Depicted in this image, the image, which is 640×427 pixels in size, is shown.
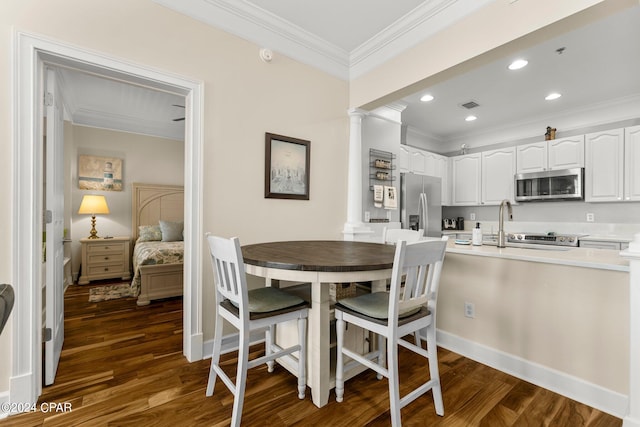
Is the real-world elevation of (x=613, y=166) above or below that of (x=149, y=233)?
above

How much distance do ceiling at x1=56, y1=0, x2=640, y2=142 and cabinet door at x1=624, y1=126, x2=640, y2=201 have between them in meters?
0.51

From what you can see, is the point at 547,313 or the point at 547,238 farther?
the point at 547,238

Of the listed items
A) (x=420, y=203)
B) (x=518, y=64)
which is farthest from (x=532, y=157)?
(x=518, y=64)

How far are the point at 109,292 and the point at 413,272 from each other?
161 inches

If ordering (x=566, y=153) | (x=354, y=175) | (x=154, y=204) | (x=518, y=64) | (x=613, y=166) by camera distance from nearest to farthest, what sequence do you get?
(x=518, y=64), (x=354, y=175), (x=613, y=166), (x=566, y=153), (x=154, y=204)

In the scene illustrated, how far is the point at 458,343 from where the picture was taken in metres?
2.33

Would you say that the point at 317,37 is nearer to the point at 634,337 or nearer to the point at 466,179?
the point at 634,337

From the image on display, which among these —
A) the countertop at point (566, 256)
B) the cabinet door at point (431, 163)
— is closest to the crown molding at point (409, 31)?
the countertop at point (566, 256)

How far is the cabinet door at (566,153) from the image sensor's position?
155 inches

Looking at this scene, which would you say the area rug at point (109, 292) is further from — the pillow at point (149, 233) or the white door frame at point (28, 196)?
the white door frame at point (28, 196)

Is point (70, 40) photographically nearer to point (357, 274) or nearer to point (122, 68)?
point (122, 68)

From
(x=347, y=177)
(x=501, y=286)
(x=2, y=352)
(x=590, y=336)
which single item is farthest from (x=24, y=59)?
(x=590, y=336)

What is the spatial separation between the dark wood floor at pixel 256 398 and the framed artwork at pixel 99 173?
3.16 m

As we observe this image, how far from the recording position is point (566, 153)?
13.3 feet
